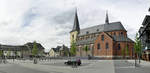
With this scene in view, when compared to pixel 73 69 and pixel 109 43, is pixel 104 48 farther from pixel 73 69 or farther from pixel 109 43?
pixel 73 69

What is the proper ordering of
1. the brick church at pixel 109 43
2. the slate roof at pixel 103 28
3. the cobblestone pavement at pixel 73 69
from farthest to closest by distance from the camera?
1. the slate roof at pixel 103 28
2. the brick church at pixel 109 43
3. the cobblestone pavement at pixel 73 69

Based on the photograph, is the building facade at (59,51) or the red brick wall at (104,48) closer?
the red brick wall at (104,48)

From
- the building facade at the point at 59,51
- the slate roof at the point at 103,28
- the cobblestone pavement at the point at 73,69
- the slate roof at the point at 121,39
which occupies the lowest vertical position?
the building facade at the point at 59,51

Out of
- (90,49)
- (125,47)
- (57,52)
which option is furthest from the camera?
(57,52)

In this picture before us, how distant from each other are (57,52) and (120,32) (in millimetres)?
75547

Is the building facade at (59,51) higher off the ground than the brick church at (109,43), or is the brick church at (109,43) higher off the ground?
the brick church at (109,43)

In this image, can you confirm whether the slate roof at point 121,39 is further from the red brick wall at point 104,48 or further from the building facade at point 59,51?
the building facade at point 59,51

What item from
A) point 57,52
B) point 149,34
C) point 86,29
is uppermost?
point 86,29

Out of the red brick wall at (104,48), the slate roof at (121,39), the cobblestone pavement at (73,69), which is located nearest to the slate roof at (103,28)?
the slate roof at (121,39)

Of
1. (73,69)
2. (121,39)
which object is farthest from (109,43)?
(73,69)

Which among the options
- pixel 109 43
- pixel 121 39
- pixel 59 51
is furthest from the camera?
pixel 59 51

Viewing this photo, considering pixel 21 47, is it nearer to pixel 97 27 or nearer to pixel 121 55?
pixel 97 27

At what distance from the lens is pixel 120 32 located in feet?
255

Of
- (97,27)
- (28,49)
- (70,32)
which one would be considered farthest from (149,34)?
(28,49)
